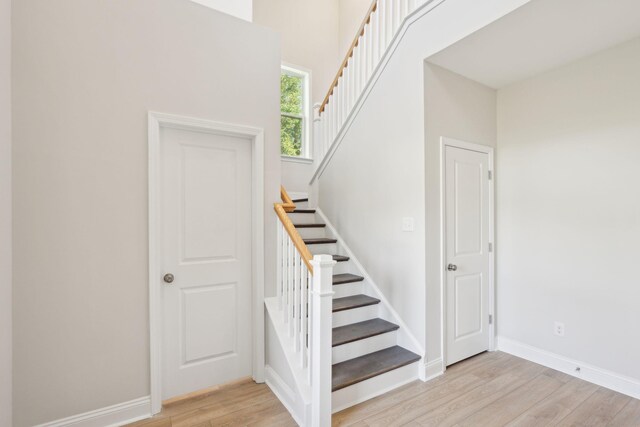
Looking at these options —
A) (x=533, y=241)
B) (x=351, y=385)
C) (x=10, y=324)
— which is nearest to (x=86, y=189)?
(x=10, y=324)

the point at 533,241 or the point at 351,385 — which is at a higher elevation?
the point at 533,241

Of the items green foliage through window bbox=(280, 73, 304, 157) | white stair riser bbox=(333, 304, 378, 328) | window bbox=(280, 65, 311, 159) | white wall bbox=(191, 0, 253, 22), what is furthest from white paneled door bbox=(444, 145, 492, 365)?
green foliage through window bbox=(280, 73, 304, 157)

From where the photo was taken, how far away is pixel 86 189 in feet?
6.38

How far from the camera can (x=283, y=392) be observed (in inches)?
89.7

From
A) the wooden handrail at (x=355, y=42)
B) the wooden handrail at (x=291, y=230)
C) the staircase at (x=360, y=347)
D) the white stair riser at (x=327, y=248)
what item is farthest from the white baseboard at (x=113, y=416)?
the wooden handrail at (x=355, y=42)

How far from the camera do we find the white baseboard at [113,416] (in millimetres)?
1902

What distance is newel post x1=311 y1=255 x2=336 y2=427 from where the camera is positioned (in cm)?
190

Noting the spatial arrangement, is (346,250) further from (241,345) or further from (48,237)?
(48,237)

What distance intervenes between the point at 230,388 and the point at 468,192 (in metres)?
2.72

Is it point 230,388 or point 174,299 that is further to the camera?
point 230,388

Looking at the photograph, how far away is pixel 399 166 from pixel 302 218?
1500 millimetres

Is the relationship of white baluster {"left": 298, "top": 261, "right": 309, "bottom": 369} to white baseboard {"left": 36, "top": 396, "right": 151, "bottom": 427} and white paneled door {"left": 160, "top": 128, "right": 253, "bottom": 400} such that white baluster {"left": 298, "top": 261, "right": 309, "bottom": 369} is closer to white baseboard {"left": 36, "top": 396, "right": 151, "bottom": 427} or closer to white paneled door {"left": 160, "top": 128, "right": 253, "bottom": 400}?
white paneled door {"left": 160, "top": 128, "right": 253, "bottom": 400}

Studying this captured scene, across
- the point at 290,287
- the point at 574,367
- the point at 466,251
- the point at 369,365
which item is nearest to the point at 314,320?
the point at 290,287

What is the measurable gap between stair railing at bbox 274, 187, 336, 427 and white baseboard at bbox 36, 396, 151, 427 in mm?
1070
